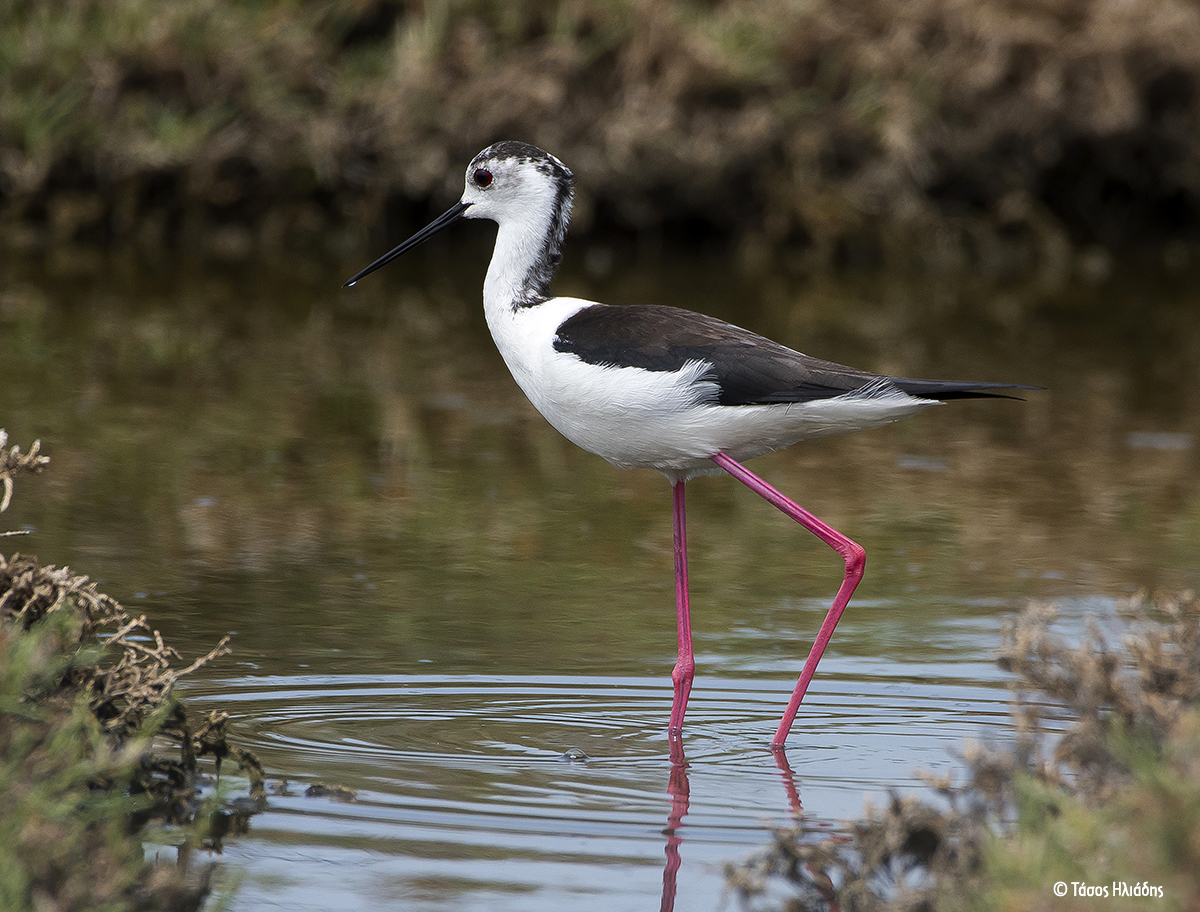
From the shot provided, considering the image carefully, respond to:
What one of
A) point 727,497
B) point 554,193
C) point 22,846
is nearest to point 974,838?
point 22,846

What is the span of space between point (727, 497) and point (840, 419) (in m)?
3.07

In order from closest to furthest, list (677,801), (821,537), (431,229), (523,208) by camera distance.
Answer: (677,801)
(821,537)
(523,208)
(431,229)

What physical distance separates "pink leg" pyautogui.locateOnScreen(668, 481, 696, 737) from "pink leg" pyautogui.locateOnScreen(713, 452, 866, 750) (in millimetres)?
256

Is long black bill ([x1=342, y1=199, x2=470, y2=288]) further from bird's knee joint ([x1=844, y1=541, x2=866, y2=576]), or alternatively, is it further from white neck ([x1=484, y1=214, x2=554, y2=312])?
bird's knee joint ([x1=844, y1=541, x2=866, y2=576])

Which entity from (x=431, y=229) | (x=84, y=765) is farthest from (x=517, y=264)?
(x=84, y=765)

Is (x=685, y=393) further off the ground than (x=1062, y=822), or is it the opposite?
(x=685, y=393)

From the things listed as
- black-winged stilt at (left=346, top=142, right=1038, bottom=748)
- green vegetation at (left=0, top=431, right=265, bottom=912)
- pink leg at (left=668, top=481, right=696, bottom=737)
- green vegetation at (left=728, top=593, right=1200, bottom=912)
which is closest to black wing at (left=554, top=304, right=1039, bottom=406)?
black-winged stilt at (left=346, top=142, right=1038, bottom=748)

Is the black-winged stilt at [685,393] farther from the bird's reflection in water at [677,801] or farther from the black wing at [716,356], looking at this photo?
the bird's reflection in water at [677,801]

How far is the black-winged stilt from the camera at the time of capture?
174 inches

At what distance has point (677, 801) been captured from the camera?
390 centimetres

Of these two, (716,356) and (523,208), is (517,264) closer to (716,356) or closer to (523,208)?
(523,208)

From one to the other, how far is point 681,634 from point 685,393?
0.70 meters

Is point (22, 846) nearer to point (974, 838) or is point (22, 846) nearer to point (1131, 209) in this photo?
point (974, 838)

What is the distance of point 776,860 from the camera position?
3035 mm
